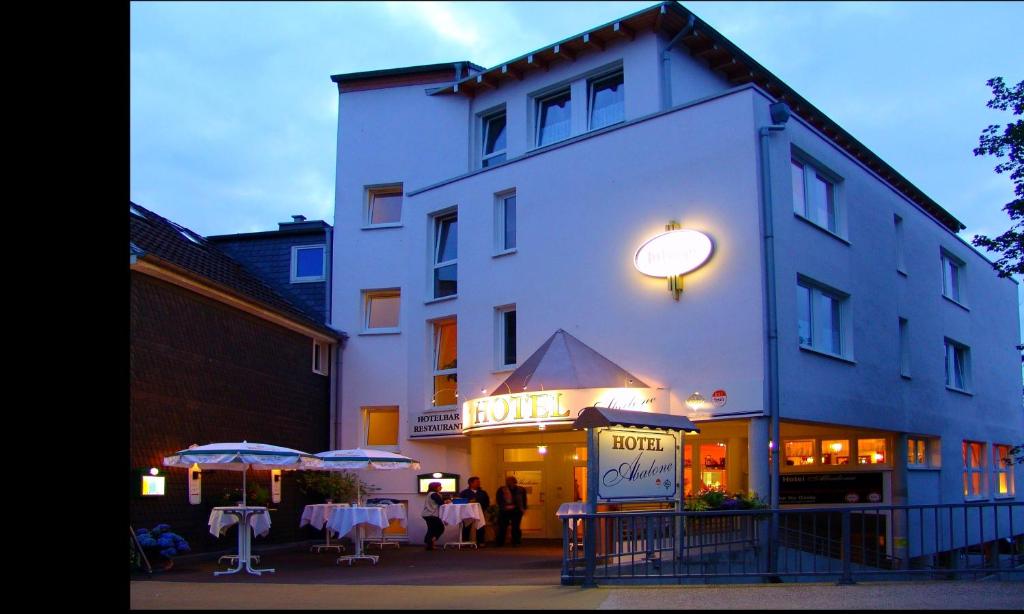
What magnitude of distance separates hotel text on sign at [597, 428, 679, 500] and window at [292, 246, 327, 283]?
42.0ft

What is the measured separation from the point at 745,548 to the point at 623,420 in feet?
6.99

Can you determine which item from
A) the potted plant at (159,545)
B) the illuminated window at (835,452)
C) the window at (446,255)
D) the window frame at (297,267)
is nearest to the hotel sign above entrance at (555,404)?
the window at (446,255)

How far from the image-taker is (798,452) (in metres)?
22.7

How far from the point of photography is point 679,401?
58.3 feet

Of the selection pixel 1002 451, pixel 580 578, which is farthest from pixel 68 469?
pixel 1002 451

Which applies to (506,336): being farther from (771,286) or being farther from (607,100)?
(771,286)

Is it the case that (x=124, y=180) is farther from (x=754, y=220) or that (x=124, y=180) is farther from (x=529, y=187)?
(x=529, y=187)

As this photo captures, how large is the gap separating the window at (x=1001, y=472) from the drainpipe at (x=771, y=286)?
13545mm

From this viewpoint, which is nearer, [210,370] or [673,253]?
[673,253]

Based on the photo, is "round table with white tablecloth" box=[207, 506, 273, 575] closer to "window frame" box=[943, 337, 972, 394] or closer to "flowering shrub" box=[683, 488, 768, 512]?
"flowering shrub" box=[683, 488, 768, 512]

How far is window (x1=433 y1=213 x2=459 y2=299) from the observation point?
74.5ft

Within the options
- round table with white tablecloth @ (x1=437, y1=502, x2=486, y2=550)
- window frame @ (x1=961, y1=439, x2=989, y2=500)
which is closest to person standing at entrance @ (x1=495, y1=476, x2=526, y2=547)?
round table with white tablecloth @ (x1=437, y1=502, x2=486, y2=550)

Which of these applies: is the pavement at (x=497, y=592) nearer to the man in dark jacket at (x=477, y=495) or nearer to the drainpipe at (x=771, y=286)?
the drainpipe at (x=771, y=286)

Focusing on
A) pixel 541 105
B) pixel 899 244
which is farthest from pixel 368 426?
pixel 899 244
